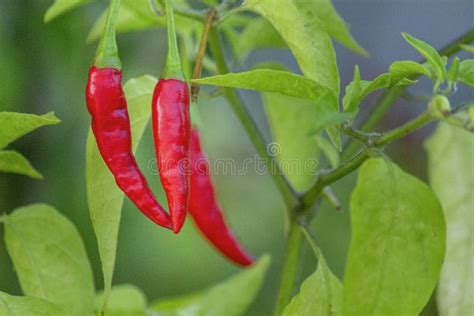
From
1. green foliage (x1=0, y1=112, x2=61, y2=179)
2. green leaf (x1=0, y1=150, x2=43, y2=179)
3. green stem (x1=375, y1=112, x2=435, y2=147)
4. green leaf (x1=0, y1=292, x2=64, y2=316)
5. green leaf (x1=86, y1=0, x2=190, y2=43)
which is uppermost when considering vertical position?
green foliage (x1=0, y1=112, x2=61, y2=179)

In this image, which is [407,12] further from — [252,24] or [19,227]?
[19,227]

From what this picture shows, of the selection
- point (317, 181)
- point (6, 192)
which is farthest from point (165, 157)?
point (6, 192)

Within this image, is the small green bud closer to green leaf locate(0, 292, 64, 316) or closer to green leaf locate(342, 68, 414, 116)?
green leaf locate(342, 68, 414, 116)

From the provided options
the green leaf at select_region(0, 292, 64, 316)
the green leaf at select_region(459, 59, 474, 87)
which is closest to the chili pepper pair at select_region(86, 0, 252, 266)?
the green leaf at select_region(0, 292, 64, 316)

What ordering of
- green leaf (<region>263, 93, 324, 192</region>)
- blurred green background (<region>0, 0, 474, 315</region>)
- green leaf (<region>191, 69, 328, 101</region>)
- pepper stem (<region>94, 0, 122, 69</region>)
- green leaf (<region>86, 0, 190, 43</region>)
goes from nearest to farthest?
green leaf (<region>191, 69, 328, 101</region>)
pepper stem (<region>94, 0, 122, 69</region>)
green leaf (<region>86, 0, 190, 43</region>)
green leaf (<region>263, 93, 324, 192</region>)
blurred green background (<region>0, 0, 474, 315</region>)

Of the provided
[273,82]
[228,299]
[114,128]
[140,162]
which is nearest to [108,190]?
[114,128]

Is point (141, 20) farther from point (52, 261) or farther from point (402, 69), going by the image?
point (402, 69)
